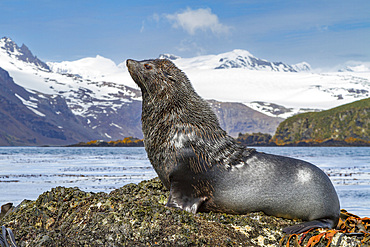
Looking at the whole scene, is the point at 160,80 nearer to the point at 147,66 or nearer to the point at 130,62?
the point at 147,66

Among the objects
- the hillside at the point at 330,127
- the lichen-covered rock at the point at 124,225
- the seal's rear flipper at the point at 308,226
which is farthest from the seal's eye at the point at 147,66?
the hillside at the point at 330,127

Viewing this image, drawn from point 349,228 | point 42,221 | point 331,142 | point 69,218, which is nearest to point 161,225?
point 69,218

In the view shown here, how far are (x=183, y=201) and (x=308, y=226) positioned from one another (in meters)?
1.55

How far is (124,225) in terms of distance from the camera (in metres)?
4.74

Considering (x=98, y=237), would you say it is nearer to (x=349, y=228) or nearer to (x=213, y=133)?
(x=213, y=133)

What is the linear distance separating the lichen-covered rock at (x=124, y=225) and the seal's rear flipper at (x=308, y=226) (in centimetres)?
11

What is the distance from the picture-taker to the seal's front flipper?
5484 mm

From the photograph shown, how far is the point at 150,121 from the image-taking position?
19.3 feet

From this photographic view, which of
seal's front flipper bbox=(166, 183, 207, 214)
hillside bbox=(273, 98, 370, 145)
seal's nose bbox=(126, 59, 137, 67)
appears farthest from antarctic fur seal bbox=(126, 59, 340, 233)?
→ hillside bbox=(273, 98, 370, 145)

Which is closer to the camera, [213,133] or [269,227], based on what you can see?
[269,227]

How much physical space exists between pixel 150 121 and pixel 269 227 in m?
2.03

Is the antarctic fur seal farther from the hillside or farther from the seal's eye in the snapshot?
the hillside

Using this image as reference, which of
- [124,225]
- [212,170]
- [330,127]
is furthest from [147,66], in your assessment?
[330,127]

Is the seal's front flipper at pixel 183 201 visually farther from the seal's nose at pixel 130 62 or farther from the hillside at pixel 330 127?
the hillside at pixel 330 127
